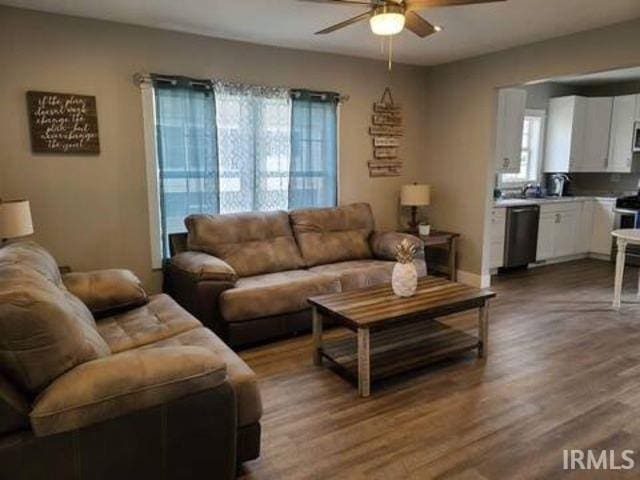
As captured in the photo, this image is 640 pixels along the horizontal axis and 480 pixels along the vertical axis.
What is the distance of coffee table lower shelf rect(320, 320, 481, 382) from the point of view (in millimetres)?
2898

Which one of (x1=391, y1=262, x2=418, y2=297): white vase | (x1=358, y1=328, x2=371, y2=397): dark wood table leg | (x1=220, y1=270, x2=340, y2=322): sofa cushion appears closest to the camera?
(x1=358, y1=328, x2=371, y2=397): dark wood table leg

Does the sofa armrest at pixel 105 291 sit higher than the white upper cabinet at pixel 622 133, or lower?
lower

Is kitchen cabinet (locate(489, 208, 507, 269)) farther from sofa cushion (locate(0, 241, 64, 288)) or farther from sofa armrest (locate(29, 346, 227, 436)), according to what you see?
sofa cushion (locate(0, 241, 64, 288))

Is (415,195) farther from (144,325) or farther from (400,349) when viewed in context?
(144,325)

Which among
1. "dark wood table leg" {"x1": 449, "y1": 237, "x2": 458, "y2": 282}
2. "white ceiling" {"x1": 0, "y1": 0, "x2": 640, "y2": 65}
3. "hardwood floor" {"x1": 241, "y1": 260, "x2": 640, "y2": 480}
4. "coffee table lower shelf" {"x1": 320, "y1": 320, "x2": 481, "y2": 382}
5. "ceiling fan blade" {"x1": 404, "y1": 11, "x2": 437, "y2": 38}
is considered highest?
"white ceiling" {"x1": 0, "y1": 0, "x2": 640, "y2": 65}

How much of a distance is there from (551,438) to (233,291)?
85.1 inches

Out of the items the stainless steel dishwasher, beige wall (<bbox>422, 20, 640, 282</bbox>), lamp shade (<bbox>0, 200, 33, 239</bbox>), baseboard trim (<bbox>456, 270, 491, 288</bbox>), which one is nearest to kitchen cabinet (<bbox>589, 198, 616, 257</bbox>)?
the stainless steel dishwasher

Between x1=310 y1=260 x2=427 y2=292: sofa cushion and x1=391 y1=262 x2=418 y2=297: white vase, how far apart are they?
2.62 ft

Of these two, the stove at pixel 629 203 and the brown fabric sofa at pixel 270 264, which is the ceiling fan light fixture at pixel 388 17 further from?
the stove at pixel 629 203

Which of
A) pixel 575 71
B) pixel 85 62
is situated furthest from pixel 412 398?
pixel 85 62

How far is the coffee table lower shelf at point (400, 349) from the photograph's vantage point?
2898mm

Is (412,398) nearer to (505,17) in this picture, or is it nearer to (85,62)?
(505,17)

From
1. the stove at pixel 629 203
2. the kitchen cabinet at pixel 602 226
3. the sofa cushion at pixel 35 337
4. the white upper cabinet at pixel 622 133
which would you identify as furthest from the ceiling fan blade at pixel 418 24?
the white upper cabinet at pixel 622 133

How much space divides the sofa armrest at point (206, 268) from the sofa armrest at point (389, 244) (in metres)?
1.60
